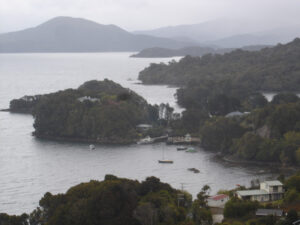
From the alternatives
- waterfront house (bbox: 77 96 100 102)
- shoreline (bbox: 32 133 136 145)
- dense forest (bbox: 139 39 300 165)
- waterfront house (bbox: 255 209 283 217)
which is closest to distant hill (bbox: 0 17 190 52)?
dense forest (bbox: 139 39 300 165)

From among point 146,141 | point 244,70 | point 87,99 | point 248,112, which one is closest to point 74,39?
point 244,70

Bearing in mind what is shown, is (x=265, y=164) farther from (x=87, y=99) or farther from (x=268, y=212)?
(x=87, y=99)

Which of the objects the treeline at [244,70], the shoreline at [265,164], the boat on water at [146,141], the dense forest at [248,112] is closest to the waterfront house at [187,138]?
the dense forest at [248,112]

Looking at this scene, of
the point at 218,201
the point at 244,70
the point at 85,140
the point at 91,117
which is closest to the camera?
the point at 218,201

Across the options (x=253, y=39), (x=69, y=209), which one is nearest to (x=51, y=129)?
(x=69, y=209)

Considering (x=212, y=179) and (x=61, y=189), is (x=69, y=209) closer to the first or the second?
(x=61, y=189)

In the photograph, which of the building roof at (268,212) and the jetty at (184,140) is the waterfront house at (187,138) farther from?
the building roof at (268,212)
